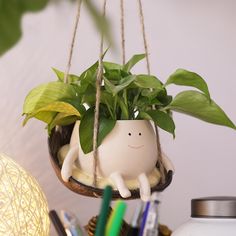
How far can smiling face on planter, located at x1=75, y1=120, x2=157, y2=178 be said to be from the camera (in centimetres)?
55

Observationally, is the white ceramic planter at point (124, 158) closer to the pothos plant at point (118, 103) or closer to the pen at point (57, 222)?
the pothos plant at point (118, 103)

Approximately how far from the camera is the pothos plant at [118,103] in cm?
56

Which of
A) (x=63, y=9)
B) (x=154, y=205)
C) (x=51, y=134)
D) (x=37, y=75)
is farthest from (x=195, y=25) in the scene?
(x=63, y=9)

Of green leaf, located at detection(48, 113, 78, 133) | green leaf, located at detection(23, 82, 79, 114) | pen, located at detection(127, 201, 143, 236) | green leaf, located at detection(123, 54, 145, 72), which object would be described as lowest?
pen, located at detection(127, 201, 143, 236)

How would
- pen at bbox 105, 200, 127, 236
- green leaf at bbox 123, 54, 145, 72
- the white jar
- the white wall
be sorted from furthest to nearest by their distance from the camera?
the white wall < green leaf at bbox 123, 54, 145, 72 < the white jar < pen at bbox 105, 200, 127, 236

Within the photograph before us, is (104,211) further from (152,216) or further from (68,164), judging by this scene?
(68,164)

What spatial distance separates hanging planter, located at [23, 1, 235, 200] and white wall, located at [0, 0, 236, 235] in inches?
8.9

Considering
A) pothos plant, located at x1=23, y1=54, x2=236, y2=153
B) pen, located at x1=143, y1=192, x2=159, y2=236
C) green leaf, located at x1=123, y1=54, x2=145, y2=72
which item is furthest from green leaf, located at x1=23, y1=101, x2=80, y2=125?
pen, located at x1=143, y1=192, x2=159, y2=236

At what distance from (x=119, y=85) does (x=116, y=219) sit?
245 mm

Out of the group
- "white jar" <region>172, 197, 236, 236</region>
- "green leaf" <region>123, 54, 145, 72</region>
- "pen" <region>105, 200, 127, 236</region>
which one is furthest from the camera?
"green leaf" <region>123, 54, 145, 72</region>

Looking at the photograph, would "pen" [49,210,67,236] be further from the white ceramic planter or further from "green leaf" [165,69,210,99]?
"green leaf" [165,69,210,99]

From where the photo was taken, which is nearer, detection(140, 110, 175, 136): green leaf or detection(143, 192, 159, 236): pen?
detection(143, 192, 159, 236): pen

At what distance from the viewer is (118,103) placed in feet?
1.90

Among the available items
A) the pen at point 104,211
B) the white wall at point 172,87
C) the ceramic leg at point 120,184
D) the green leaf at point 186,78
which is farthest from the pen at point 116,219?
the white wall at point 172,87
